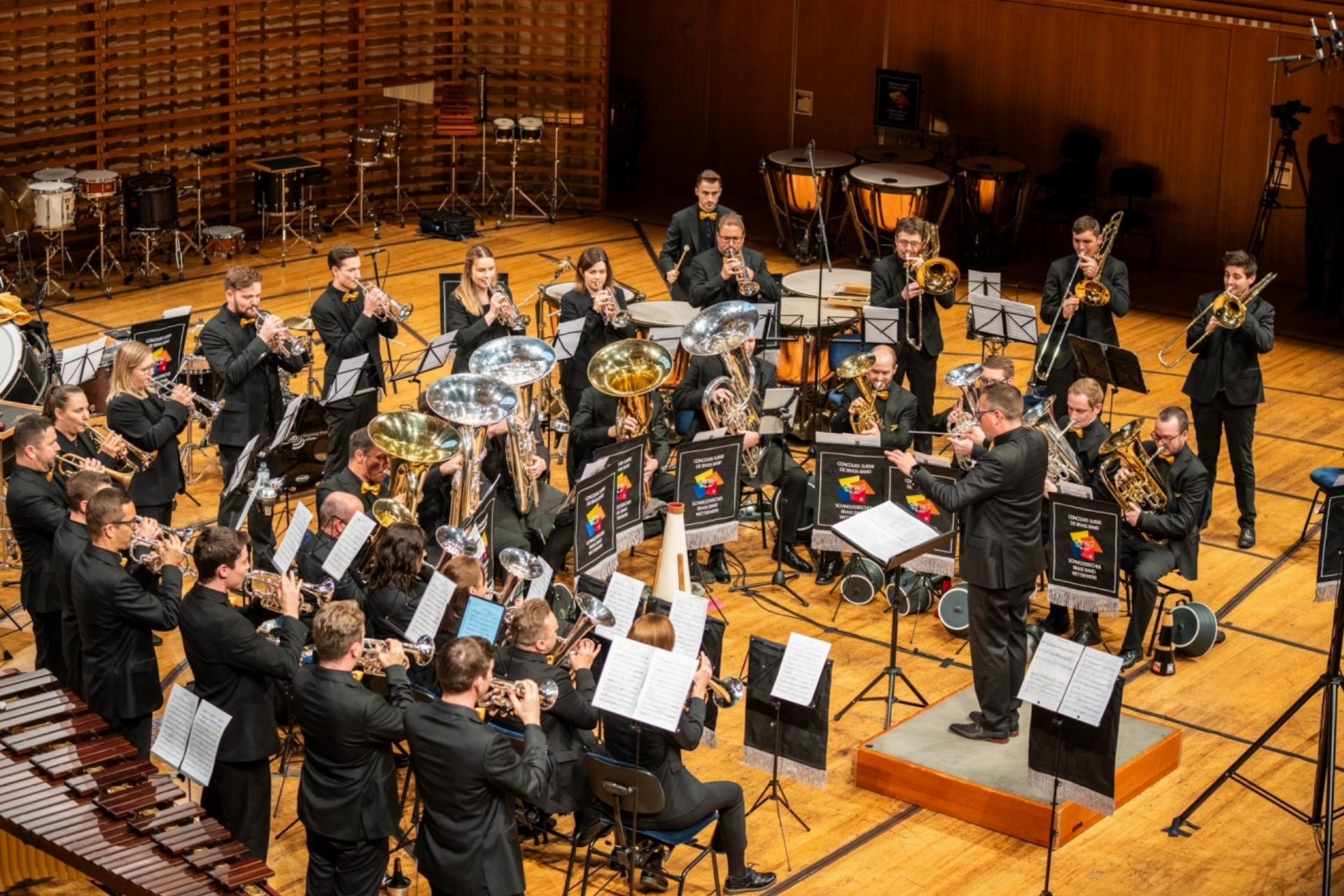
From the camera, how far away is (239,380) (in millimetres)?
9609

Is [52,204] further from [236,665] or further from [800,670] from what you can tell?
[800,670]

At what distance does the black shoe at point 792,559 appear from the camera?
10430 millimetres

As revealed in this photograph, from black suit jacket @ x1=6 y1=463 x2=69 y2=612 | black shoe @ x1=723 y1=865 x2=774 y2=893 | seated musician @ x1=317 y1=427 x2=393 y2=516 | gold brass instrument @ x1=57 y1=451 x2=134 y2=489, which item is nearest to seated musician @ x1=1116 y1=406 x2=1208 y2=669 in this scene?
black shoe @ x1=723 y1=865 x2=774 y2=893

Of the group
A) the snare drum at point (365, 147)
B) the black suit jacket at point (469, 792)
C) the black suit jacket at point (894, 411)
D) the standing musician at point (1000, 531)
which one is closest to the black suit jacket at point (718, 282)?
the black suit jacket at point (894, 411)

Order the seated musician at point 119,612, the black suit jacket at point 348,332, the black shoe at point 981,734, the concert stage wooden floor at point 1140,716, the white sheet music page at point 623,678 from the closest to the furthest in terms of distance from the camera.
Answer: the white sheet music page at point 623,678 < the seated musician at point 119,612 < the concert stage wooden floor at point 1140,716 < the black shoe at point 981,734 < the black suit jacket at point 348,332

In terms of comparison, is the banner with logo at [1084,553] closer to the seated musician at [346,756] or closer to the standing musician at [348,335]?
the seated musician at [346,756]

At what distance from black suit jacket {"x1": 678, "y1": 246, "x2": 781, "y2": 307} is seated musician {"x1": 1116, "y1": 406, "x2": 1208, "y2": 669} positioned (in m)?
2.85

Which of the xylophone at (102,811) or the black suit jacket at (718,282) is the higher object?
the black suit jacket at (718,282)

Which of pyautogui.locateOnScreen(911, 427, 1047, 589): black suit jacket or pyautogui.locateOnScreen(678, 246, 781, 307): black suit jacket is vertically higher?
pyautogui.locateOnScreen(678, 246, 781, 307): black suit jacket

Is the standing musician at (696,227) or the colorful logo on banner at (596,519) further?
the standing musician at (696,227)

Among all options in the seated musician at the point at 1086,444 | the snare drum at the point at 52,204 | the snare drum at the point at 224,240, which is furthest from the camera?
the snare drum at the point at 224,240

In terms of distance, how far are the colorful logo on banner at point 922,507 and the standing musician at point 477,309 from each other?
8.00 ft

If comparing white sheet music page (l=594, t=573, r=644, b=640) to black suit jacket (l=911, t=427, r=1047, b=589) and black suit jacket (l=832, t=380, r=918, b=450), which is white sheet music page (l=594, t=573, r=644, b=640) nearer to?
black suit jacket (l=911, t=427, r=1047, b=589)

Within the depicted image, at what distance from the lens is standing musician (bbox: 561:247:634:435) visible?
10.2 metres
